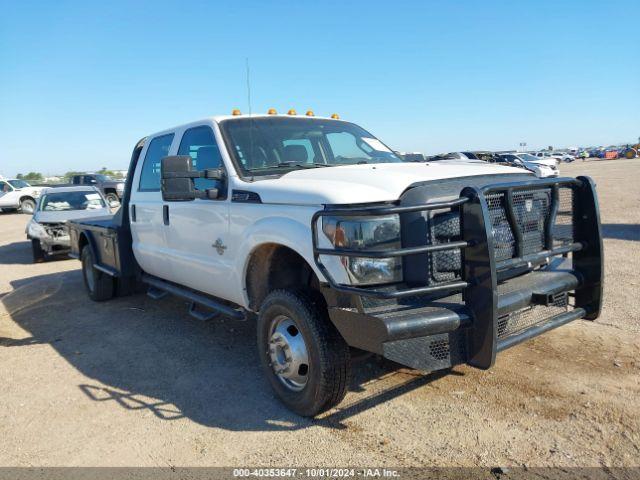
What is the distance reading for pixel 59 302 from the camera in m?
7.27

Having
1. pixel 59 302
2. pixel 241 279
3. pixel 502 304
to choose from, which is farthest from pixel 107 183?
pixel 502 304

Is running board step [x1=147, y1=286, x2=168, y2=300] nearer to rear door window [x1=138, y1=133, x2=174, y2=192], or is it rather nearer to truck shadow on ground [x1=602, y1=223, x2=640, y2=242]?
rear door window [x1=138, y1=133, x2=174, y2=192]

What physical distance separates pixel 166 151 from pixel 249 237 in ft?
6.81

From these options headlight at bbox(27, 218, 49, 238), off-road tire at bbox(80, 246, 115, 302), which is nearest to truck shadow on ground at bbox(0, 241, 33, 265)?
headlight at bbox(27, 218, 49, 238)

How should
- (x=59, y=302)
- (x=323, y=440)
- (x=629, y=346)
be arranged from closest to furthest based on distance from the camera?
1. (x=323, y=440)
2. (x=629, y=346)
3. (x=59, y=302)

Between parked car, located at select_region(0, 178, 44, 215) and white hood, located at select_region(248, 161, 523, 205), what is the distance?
944 inches

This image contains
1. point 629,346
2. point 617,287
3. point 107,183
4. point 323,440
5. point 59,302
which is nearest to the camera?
point 323,440

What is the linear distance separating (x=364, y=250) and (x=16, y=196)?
1028 inches

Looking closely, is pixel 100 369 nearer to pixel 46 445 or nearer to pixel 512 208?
pixel 46 445

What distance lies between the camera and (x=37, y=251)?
441 inches

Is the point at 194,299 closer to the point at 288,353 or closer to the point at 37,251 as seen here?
the point at 288,353

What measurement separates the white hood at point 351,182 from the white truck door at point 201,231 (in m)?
0.63

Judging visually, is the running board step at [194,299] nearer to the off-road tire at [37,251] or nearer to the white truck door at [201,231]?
the white truck door at [201,231]

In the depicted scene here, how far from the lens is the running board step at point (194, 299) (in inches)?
170
